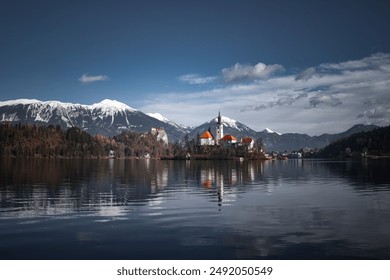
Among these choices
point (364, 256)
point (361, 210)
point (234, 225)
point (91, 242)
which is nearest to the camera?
point (364, 256)

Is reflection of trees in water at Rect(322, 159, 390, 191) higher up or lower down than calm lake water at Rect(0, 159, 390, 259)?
lower down

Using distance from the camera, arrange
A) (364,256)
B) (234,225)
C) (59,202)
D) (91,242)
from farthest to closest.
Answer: (59,202), (234,225), (91,242), (364,256)

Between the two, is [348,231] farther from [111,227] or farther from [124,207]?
[124,207]

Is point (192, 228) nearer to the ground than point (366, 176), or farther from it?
farther from it

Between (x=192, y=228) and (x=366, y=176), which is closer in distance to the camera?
(x=192, y=228)

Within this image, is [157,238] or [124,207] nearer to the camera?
[157,238]

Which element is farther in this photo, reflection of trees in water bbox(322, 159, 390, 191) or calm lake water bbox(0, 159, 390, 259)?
reflection of trees in water bbox(322, 159, 390, 191)

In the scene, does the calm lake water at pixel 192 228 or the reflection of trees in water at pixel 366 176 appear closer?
the calm lake water at pixel 192 228
